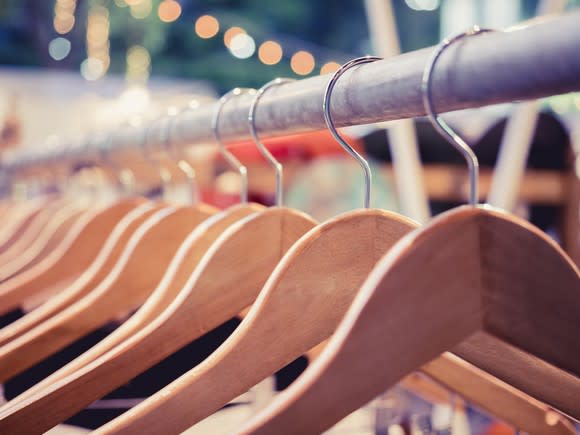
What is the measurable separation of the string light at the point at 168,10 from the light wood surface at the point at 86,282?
4.86m

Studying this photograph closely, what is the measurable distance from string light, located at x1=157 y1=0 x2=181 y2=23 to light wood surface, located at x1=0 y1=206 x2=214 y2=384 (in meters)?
4.96

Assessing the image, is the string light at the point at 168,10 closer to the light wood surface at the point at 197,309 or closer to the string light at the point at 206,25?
the string light at the point at 206,25

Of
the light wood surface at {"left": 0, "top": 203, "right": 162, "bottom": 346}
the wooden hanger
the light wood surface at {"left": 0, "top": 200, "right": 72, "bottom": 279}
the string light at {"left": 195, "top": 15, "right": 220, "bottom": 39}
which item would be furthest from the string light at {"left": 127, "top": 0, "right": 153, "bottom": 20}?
the light wood surface at {"left": 0, "top": 203, "right": 162, "bottom": 346}

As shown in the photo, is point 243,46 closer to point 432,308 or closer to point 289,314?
point 289,314

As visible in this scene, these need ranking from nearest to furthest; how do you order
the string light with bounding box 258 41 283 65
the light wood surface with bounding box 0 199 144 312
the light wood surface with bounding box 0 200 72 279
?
the light wood surface with bounding box 0 199 144 312 → the light wood surface with bounding box 0 200 72 279 → the string light with bounding box 258 41 283 65

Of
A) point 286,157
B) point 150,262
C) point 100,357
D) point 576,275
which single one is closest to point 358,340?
point 576,275

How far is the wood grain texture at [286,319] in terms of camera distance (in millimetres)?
523

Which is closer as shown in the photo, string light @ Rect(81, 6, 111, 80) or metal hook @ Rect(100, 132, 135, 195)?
metal hook @ Rect(100, 132, 135, 195)

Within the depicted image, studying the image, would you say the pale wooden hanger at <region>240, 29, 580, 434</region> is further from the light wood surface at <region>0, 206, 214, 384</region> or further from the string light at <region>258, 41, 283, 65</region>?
the string light at <region>258, 41, 283, 65</region>

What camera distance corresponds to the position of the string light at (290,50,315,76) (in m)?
5.82

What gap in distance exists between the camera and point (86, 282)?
0.88 meters

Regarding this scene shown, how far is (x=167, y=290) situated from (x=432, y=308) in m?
0.35

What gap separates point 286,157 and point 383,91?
69.0 inches

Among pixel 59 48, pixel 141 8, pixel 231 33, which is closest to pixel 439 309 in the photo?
pixel 141 8
